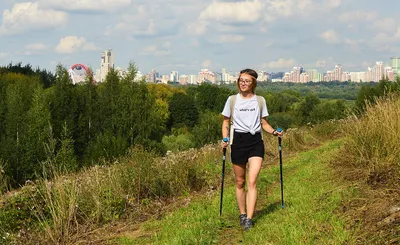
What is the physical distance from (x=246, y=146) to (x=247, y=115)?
1.31ft

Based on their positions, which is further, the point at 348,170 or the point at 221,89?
the point at 221,89

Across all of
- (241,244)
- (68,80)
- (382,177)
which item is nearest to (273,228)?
(241,244)

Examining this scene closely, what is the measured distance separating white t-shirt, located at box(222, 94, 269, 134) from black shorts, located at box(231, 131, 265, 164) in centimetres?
8

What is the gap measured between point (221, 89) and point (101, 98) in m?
50.6

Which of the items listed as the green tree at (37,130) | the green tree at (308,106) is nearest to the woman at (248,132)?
the green tree at (37,130)

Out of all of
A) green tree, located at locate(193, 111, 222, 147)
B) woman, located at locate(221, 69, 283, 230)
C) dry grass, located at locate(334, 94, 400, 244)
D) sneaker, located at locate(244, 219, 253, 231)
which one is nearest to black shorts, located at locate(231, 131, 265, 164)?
woman, located at locate(221, 69, 283, 230)

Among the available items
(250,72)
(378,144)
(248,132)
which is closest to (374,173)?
(378,144)

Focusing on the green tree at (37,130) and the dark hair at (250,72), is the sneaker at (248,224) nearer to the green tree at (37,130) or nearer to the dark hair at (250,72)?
the dark hair at (250,72)

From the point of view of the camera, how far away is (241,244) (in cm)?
542

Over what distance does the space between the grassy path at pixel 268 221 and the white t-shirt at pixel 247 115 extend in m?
1.24

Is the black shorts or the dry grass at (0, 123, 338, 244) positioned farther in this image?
the dry grass at (0, 123, 338, 244)

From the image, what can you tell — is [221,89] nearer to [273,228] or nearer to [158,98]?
[158,98]

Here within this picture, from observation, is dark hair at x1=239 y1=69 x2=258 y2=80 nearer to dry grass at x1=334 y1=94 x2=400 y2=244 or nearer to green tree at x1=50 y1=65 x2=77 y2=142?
dry grass at x1=334 y1=94 x2=400 y2=244

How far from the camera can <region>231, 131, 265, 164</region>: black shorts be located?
594 centimetres
